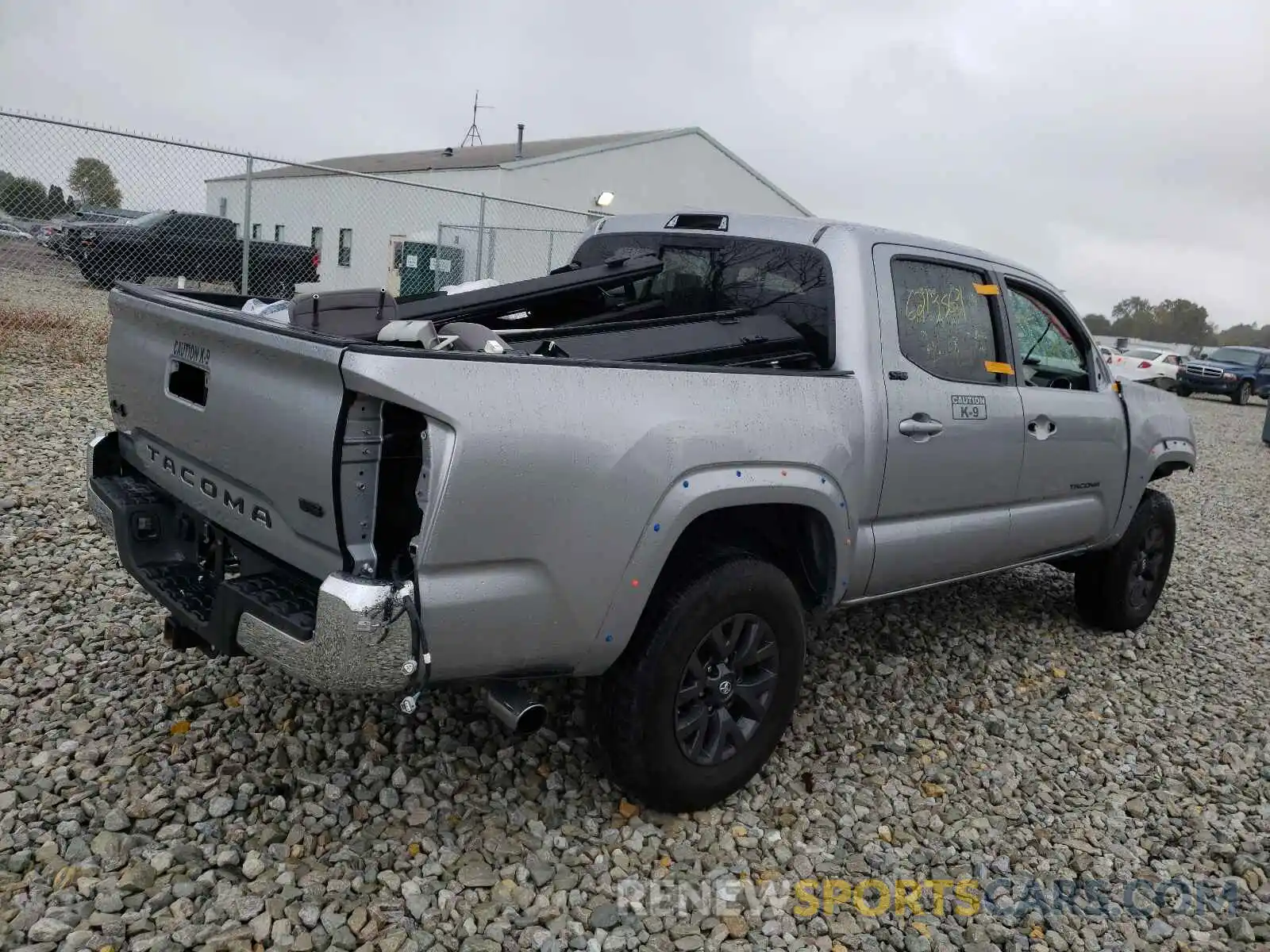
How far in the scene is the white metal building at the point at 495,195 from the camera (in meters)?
22.2

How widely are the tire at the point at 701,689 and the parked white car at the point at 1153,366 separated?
27.1 metres

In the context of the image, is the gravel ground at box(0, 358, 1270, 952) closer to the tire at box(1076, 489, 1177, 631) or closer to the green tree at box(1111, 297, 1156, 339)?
the tire at box(1076, 489, 1177, 631)

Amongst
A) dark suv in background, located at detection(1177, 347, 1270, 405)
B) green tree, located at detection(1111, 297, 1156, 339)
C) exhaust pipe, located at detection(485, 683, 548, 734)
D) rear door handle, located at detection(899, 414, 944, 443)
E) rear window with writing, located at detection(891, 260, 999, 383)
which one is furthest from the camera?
green tree, located at detection(1111, 297, 1156, 339)

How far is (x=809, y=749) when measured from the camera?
12.1 ft

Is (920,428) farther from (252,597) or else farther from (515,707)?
(252,597)

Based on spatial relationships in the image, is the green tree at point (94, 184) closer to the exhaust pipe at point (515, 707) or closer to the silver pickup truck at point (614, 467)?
the silver pickup truck at point (614, 467)

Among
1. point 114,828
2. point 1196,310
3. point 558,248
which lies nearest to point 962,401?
point 114,828

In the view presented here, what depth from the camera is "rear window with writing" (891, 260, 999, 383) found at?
12.1 feet

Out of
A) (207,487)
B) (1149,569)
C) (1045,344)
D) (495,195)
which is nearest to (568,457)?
(207,487)

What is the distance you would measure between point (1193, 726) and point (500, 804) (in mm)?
3178

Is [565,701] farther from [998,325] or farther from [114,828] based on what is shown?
[998,325]

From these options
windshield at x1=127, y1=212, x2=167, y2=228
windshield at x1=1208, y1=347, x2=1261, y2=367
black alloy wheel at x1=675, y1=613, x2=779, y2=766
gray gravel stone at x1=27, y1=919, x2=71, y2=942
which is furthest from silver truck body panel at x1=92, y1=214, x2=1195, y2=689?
windshield at x1=1208, y1=347, x2=1261, y2=367

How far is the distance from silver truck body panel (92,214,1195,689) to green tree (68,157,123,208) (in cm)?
698

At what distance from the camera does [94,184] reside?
9.54 meters
